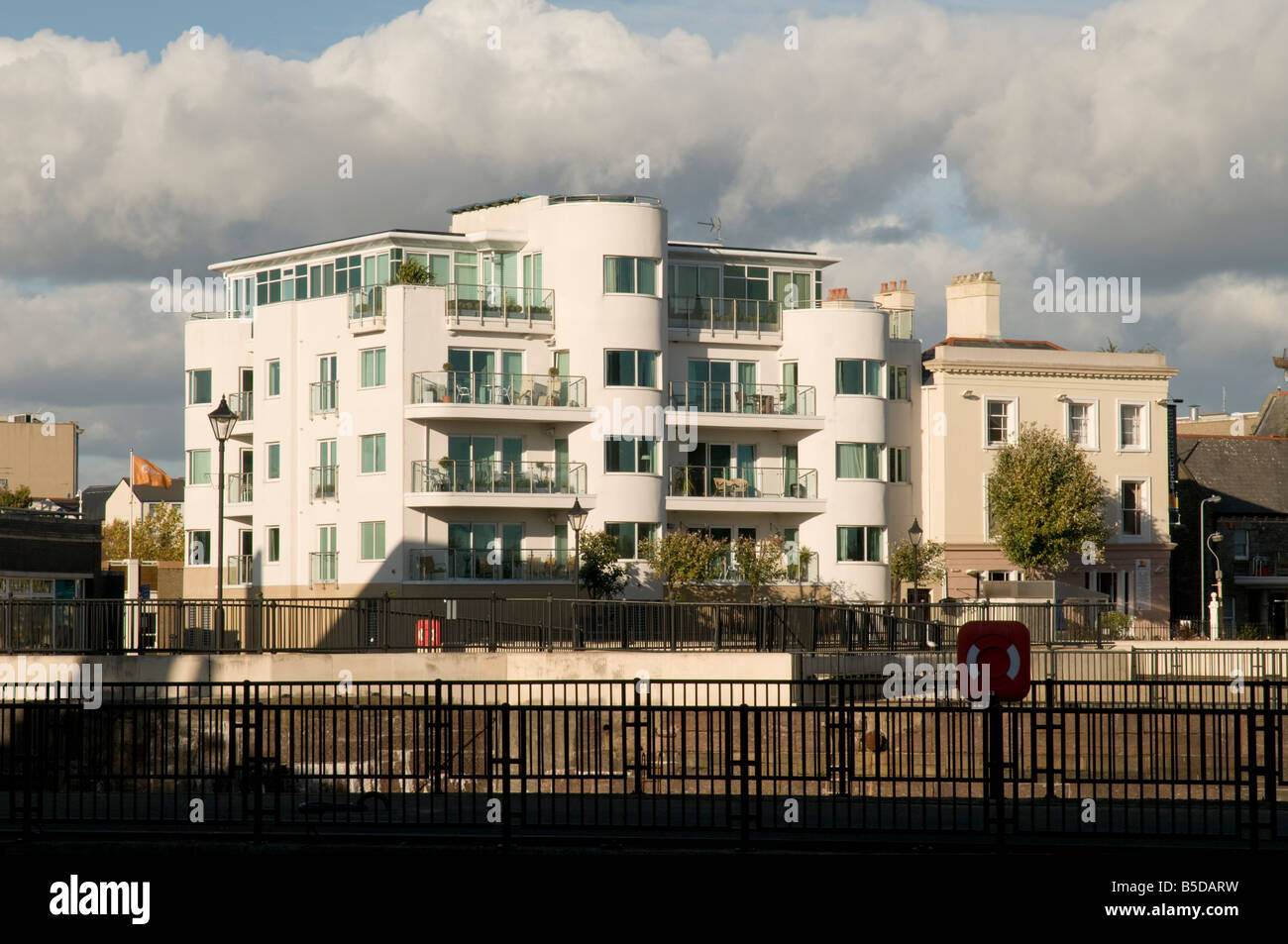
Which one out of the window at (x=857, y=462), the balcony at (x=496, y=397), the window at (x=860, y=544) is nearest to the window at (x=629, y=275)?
the balcony at (x=496, y=397)

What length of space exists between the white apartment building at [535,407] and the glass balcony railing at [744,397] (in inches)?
3.3

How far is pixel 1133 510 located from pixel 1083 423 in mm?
4132

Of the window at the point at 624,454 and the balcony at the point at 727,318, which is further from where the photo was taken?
the balcony at the point at 727,318

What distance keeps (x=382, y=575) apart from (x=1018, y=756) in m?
42.0

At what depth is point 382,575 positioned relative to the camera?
55.1 metres

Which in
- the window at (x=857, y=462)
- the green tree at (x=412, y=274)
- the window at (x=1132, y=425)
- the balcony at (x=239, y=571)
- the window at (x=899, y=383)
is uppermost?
the green tree at (x=412, y=274)

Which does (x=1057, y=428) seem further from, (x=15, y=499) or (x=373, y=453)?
(x=15, y=499)

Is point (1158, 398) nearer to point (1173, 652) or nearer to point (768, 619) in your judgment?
point (1173, 652)

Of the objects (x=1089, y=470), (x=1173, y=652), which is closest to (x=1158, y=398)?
(x=1089, y=470)

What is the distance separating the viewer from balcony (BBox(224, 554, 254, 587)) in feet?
198

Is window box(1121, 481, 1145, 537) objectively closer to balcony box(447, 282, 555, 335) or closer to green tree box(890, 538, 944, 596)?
green tree box(890, 538, 944, 596)

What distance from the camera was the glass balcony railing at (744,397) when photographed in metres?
59.2

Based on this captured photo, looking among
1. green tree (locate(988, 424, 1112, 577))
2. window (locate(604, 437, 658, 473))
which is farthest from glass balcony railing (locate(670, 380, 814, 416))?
green tree (locate(988, 424, 1112, 577))

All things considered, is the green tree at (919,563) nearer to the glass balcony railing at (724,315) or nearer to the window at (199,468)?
the glass balcony railing at (724,315)
